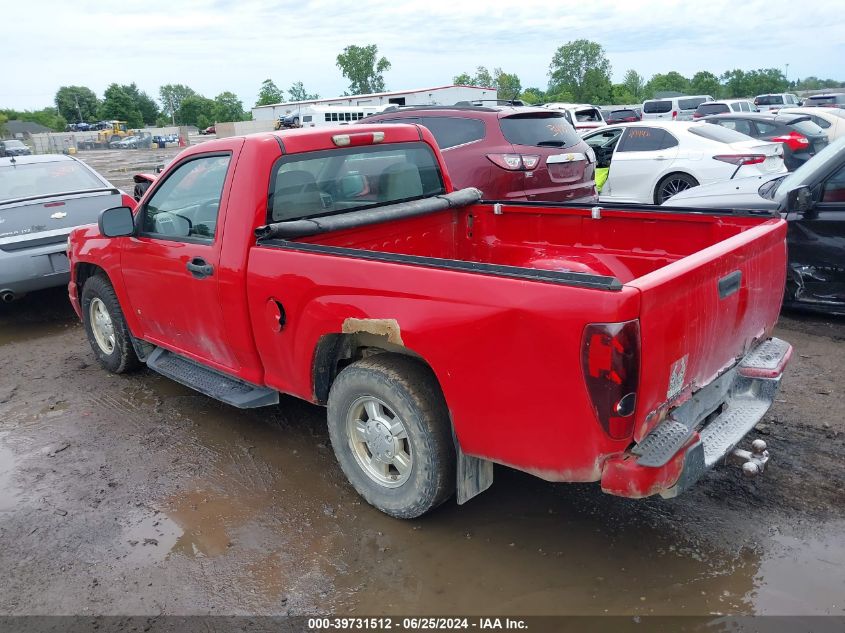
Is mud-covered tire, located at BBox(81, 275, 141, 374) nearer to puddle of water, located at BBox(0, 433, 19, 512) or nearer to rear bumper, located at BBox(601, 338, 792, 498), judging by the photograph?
puddle of water, located at BBox(0, 433, 19, 512)

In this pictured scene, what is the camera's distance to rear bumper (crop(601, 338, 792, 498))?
2654 mm

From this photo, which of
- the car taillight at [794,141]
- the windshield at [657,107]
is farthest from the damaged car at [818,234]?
the windshield at [657,107]

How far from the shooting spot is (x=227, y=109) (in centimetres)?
11919

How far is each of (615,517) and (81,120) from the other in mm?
127746

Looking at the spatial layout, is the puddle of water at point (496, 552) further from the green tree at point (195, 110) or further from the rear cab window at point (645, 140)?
the green tree at point (195, 110)

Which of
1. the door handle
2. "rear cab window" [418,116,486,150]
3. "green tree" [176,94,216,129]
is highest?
"green tree" [176,94,216,129]

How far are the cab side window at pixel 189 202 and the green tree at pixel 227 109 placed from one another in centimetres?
11656

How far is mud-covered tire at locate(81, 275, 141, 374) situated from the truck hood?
4.62 meters

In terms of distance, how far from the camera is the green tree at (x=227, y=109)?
116762 mm

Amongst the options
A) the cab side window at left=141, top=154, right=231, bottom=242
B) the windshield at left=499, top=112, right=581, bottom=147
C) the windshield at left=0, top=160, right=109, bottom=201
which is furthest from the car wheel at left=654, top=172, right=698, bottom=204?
the cab side window at left=141, top=154, right=231, bottom=242

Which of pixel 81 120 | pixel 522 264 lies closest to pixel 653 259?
pixel 522 264

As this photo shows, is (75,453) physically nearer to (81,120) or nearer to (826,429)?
(826,429)

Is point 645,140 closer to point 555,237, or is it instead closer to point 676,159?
point 676,159

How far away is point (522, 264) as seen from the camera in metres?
4.67
